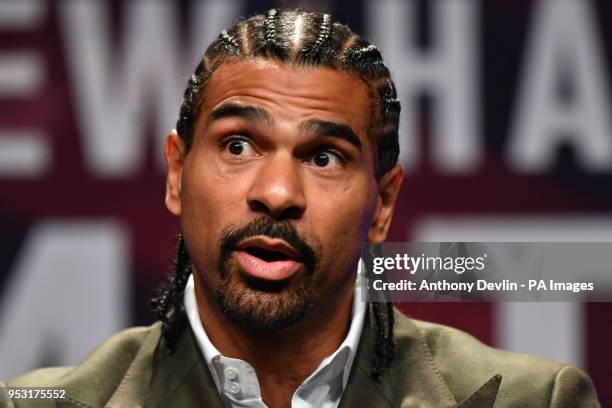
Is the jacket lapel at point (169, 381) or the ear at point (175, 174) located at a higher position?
the ear at point (175, 174)

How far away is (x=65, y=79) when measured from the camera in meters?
2.98

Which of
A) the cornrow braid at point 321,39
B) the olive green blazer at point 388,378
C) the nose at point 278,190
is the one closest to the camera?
the nose at point 278,190

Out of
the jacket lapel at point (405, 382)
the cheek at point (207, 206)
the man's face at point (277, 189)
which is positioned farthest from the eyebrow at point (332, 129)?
the jacket lapel at point (405, 382)

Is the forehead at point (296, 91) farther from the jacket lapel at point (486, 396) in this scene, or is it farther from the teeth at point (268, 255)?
the jacket lapel at point (486, 396)

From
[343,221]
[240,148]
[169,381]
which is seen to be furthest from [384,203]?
[169,381]

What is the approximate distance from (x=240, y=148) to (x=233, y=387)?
356 millimetres

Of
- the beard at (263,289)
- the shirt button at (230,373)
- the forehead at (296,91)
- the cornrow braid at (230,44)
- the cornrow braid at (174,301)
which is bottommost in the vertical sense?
the shirt button at (230,373)

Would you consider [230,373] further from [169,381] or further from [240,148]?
[240,148]

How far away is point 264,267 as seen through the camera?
5.18 feet

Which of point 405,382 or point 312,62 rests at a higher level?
point 312,62

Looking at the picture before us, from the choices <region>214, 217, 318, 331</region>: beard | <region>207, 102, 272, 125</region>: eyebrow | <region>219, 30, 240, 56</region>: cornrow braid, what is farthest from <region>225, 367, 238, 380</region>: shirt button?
<region>219, 30, 240, 56</region>: cornrow braid

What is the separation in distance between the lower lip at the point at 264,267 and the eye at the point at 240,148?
14cm

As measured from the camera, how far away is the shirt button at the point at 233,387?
171 cm

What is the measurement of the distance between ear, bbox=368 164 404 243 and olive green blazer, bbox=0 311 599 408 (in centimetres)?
16
